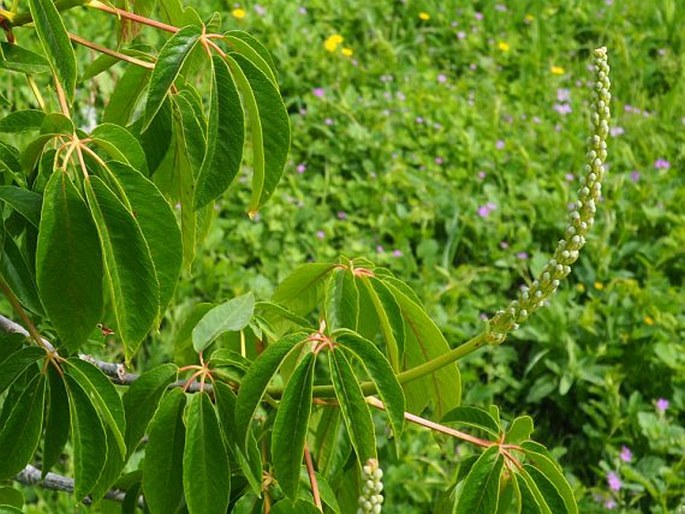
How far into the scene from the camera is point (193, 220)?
39.0 inches

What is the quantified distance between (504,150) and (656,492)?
1.56m

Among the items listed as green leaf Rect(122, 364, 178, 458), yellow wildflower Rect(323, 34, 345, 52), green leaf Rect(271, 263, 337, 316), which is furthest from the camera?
yellow wildflower Rect(323, 34, 345, 52)

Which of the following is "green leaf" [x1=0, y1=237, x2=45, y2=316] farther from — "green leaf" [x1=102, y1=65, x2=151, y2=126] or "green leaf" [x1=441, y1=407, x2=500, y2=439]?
"green leaf" [x1=441, y1=407, x2=500, y2=439]

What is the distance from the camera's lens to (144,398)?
958 mm

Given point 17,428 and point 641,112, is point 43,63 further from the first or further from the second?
point 641,112

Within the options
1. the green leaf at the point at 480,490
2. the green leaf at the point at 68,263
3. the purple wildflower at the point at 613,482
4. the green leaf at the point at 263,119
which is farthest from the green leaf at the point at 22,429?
the purple wildflower at the point at 613,482

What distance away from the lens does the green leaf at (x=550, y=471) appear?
932 mm

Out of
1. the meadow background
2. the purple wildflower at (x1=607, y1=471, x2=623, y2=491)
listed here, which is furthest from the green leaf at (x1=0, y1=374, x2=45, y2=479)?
the purple wildflower at (x1=607, y1=471, x2=623, y2=491)

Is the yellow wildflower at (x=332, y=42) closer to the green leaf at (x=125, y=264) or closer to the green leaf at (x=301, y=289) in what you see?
the green leaf at (x=301, y=289)

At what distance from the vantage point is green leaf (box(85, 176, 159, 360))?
787 millimetres

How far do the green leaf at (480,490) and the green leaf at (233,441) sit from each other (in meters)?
0.17

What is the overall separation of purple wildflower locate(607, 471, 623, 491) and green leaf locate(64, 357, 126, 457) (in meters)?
2.00

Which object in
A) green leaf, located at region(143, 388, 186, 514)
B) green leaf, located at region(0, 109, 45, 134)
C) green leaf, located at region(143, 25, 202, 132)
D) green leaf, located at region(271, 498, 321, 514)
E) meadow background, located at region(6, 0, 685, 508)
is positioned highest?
green leaf, located at region(143, 25, 202, 132)

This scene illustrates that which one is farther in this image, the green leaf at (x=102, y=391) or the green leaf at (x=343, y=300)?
the green leaf at (x=343, y=300)
